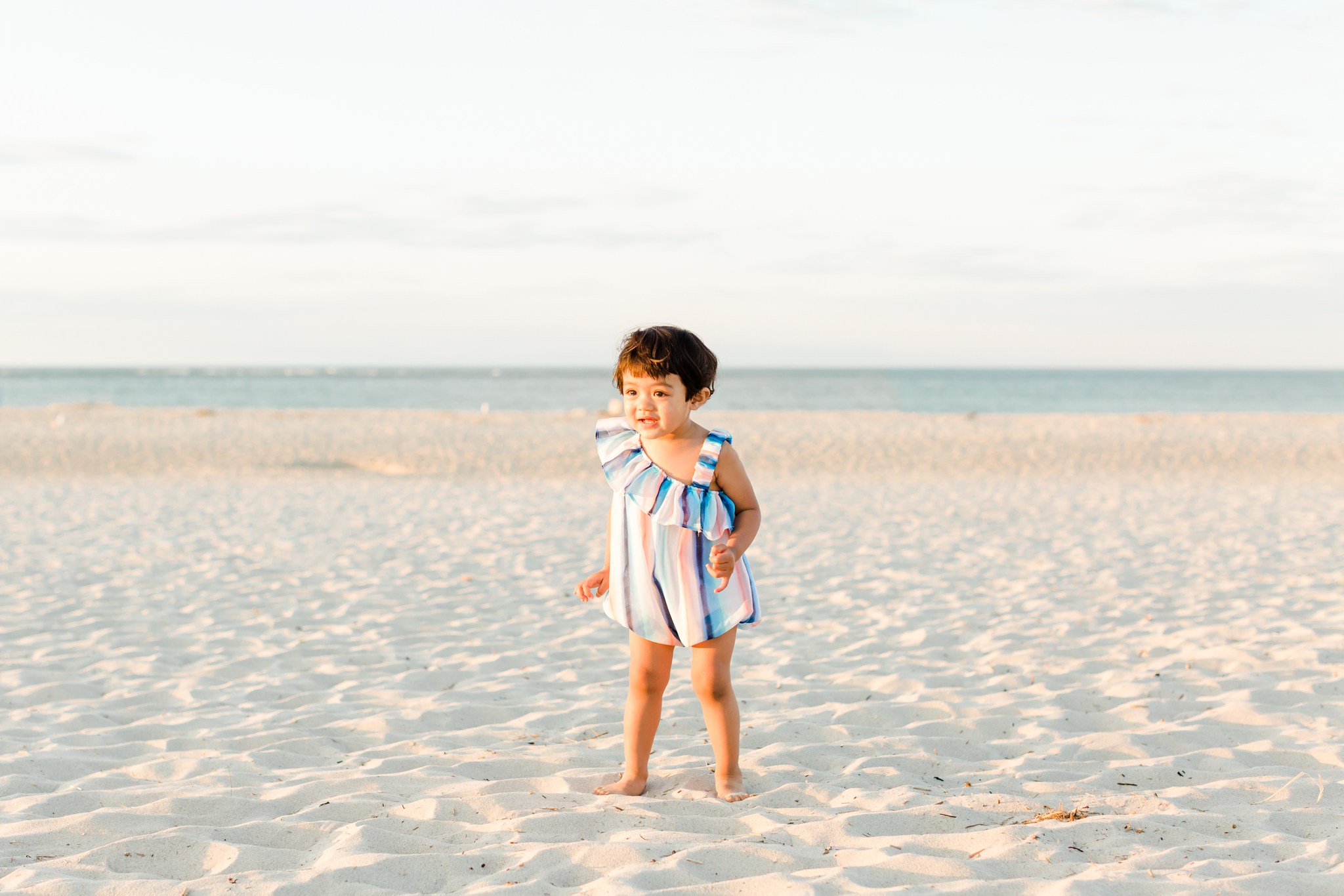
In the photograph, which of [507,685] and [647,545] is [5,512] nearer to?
[507,685]

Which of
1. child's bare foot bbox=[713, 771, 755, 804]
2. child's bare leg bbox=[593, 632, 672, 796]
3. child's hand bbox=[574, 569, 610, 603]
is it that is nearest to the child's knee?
child's bare leg bbox=[593, 632, 672, 796]

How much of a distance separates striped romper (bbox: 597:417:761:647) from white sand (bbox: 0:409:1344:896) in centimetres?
58

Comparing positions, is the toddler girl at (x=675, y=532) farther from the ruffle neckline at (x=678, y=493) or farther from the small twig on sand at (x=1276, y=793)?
the small twig on sand at (x=1276, y=793)

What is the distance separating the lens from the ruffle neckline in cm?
312

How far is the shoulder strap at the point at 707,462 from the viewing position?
3129mm

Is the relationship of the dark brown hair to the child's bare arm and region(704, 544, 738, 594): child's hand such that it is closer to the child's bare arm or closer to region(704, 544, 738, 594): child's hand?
the child's bare arm

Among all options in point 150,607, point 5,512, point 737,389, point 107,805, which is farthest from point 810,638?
point 737,389

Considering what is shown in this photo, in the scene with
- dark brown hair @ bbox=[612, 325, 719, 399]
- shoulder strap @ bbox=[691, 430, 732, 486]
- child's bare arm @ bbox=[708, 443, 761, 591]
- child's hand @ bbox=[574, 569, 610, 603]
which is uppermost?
dark brown hair @ bbox=[612, 325, 719, 399]

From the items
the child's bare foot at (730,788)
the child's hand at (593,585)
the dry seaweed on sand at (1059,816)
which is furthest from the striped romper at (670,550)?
the dry seaweed on sand at (1059,816)

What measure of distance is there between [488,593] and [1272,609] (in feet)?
15.3

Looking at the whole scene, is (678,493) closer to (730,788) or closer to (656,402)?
(656,402)

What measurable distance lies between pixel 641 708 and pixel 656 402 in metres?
1.00

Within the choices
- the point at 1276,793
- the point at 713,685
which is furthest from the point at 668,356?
the point at 1276,793

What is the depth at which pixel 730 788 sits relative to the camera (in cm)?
329
